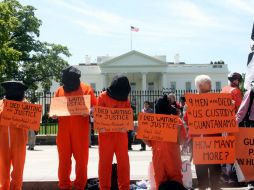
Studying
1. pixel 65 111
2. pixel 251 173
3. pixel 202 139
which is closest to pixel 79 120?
pixel 65 111

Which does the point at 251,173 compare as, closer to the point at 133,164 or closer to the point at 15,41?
the point at 133,164

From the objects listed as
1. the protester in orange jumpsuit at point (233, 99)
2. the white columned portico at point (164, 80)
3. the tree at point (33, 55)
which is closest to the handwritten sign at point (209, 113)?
the protester in orange jumpsuit at point (233, 99)

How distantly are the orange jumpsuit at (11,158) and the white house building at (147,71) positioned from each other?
265ft

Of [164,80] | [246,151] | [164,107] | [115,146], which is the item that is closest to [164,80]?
[164,80]

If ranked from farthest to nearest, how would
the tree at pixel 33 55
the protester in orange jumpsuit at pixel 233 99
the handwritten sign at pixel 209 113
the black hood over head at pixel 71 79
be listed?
the tree at pixel 33 55 → the protester in orange jumpsuit at pixel 233 99 → the black hood over head at pixel 71 79 → the handwritten sign at pixel 209 113

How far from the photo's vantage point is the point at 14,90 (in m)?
7.22

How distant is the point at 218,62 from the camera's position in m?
93.2

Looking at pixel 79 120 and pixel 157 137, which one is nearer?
pixel 157 137

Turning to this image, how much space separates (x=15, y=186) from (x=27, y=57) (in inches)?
1962

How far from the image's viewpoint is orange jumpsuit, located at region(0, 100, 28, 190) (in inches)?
271

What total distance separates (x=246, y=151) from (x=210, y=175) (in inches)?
28.6

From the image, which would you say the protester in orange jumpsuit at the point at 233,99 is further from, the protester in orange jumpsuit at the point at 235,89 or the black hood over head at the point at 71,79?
the black hood over head at the point at 71,79

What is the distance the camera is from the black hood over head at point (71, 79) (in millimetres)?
7309

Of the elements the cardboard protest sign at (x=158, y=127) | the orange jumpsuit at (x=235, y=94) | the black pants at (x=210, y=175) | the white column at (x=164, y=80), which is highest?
the white column at (x=164, y=80)
